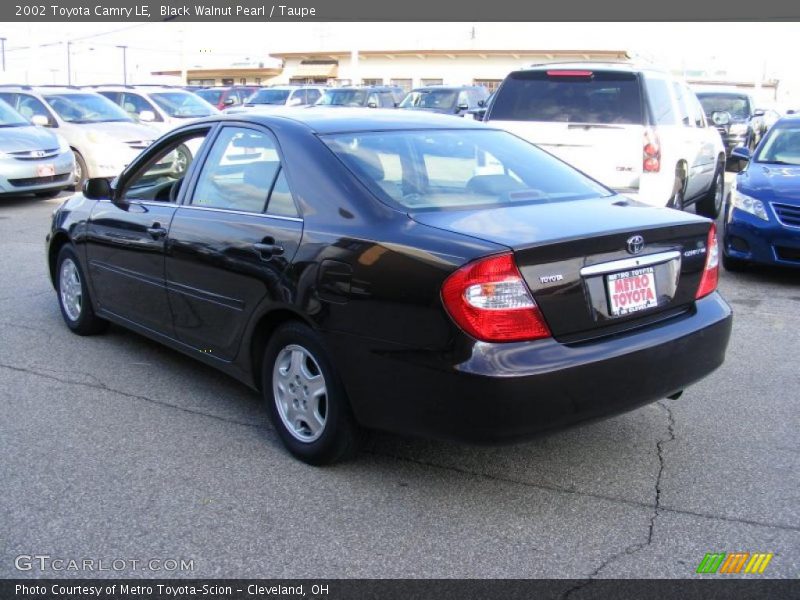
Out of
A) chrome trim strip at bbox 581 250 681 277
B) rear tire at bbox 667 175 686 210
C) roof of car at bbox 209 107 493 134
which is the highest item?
roof of car at bbox 209 107 493 134

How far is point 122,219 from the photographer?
17.2 feet

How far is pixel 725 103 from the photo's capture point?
2194cm

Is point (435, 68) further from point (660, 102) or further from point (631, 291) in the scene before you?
point (631, 291)

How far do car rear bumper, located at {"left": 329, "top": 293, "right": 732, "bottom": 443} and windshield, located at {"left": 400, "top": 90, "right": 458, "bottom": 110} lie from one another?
58.9ft

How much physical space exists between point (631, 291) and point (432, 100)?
18509 millimetres

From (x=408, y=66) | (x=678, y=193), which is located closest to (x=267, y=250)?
(x=678, y=193)

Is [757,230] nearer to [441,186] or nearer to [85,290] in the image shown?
[441,186]

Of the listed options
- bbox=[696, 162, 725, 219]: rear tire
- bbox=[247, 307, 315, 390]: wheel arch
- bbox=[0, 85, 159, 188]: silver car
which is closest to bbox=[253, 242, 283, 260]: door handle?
bbox=[247, 307, 315, 390]: wheel arch

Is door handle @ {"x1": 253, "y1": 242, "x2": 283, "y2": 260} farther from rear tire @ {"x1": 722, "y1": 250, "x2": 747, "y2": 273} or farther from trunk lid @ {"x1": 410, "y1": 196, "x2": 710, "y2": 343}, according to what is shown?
rear tire @ {"x1": 722, "y1": 250, "x2": 747, "y2": 273}

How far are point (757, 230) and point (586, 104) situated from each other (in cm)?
220

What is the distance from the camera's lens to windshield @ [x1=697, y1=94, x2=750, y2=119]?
21578 millimetres

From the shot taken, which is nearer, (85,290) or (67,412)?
(67,412)

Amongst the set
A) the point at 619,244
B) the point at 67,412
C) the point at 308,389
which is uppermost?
the point at 619,244
